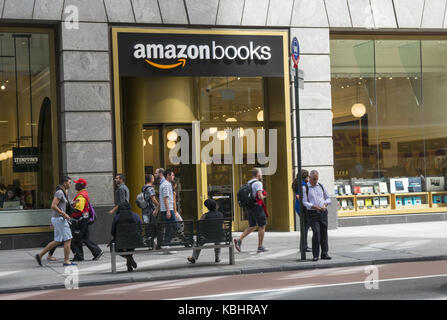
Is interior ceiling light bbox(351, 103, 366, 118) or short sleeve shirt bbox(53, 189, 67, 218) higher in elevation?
interior ceiling light bbox(351, 103, 366, 118)

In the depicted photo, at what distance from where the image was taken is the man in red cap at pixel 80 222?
1453 cm

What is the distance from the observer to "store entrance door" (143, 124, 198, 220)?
765 inches

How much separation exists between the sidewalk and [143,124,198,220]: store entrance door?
2.36m

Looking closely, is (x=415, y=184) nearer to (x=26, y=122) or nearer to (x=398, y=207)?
(x=398, y=207)

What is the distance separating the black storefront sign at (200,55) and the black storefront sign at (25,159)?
3.01 m

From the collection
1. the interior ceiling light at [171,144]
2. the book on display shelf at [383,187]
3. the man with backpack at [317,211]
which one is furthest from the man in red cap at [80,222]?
the book on display shelf at [383,187]

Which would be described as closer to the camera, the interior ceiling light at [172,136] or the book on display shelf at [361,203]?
the interior ceiling light at [172,136]

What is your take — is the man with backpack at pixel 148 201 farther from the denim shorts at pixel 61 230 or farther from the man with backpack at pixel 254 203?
the denim shorts at pixel 61 230

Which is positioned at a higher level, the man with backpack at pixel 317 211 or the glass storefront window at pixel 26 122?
the glass storefront window at pixel 26 122

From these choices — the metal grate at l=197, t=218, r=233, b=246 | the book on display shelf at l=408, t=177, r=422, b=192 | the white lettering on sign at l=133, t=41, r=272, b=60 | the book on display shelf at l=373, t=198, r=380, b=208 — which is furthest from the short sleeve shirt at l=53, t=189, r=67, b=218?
the book on display shelf at l=408, t=177, r=422, b=192

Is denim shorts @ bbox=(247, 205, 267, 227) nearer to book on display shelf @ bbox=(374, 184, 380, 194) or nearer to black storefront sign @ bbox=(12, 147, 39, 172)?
black storefront sign @ bbox=(12, 147, 39, 172)

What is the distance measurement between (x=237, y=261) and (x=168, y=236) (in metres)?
1.64

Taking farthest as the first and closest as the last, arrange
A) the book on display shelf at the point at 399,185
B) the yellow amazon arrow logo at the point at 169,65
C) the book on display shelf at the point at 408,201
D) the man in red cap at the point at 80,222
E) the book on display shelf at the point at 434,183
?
1. the book on display shelf at the point at 434,183
2. the book on display shelf at the point at 408,201
3. the book on display shelf at the point at 399,185
4. the yellow amazon arrow logo at the point at 169,65
5. the man in red cap at the point at 80,222
